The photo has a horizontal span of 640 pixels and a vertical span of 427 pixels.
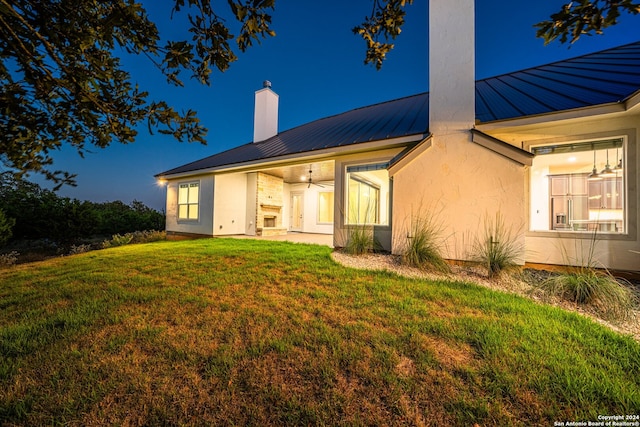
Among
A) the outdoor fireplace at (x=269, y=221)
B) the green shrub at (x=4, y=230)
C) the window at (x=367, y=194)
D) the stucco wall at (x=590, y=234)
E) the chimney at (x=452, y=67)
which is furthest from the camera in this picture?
the outdoor fireplace at (x=269, y=221)

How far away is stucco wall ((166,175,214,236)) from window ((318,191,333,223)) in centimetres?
539

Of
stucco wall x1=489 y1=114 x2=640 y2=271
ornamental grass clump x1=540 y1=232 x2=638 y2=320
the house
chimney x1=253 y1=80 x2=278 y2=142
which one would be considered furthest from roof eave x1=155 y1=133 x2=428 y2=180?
chimney x1=253 y1=80 x2=278 y2=142

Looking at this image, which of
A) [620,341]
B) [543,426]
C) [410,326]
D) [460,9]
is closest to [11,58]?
[410,326]

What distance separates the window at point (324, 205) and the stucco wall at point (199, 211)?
5.39m

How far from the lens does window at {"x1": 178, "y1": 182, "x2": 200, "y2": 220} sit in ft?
35.0

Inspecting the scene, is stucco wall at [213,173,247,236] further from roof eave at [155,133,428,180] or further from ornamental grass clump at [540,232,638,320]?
ornamental grass clump at [540,232,638,320]

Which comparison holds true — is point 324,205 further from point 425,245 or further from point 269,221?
point 425,245

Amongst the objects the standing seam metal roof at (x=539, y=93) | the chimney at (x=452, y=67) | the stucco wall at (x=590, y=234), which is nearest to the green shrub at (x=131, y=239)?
the standing seam metal roof at (x=539, y=93)

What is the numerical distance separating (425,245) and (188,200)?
35.1 ft

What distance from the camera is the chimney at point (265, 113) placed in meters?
12.4

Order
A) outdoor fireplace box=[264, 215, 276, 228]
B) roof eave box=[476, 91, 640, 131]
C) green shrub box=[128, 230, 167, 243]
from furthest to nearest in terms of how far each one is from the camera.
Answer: outdoor fireplace box=[264, 215, 276, 228], green shrub box=[128, 230, 167, 243], roof eave box=[476, 91, 640, 131]

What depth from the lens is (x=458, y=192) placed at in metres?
4.80

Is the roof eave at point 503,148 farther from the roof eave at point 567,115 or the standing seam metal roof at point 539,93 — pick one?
the standing seam metal roof at point 539,93

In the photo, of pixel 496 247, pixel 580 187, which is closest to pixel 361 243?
pixel 496 247
